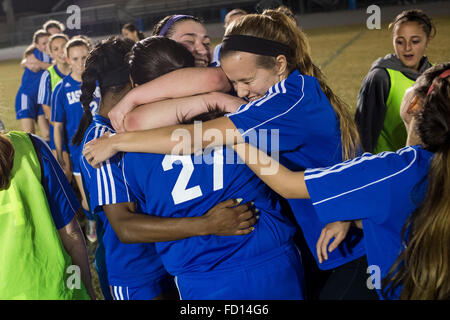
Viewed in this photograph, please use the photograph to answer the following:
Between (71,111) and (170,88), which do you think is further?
(71,111)

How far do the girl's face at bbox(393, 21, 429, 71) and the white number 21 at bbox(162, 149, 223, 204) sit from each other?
1080mm

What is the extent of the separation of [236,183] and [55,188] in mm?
485

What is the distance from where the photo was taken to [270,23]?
1.27 metres

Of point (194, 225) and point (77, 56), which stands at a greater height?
point (77, 56)

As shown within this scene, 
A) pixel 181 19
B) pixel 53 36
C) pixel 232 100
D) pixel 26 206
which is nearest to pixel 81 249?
pixel 26 206

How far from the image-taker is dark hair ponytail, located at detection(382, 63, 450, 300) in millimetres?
934

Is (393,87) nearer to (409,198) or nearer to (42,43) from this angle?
(409,198)

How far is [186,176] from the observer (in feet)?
4.01

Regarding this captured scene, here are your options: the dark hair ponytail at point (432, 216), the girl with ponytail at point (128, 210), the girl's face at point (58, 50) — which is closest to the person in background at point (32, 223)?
the girl with ponytail at point (128, 210)

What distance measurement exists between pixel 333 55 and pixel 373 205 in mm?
2571

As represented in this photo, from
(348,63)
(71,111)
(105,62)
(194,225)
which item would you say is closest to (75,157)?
(71,111)

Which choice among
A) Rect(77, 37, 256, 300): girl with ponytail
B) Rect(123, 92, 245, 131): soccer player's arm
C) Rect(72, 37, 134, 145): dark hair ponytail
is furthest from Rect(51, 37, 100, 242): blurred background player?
Rect(123, 92, 245, 131): soccer player's arm

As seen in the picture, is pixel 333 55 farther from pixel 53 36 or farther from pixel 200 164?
pixel 200 164

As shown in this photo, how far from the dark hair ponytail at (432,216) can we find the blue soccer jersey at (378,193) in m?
0.03
